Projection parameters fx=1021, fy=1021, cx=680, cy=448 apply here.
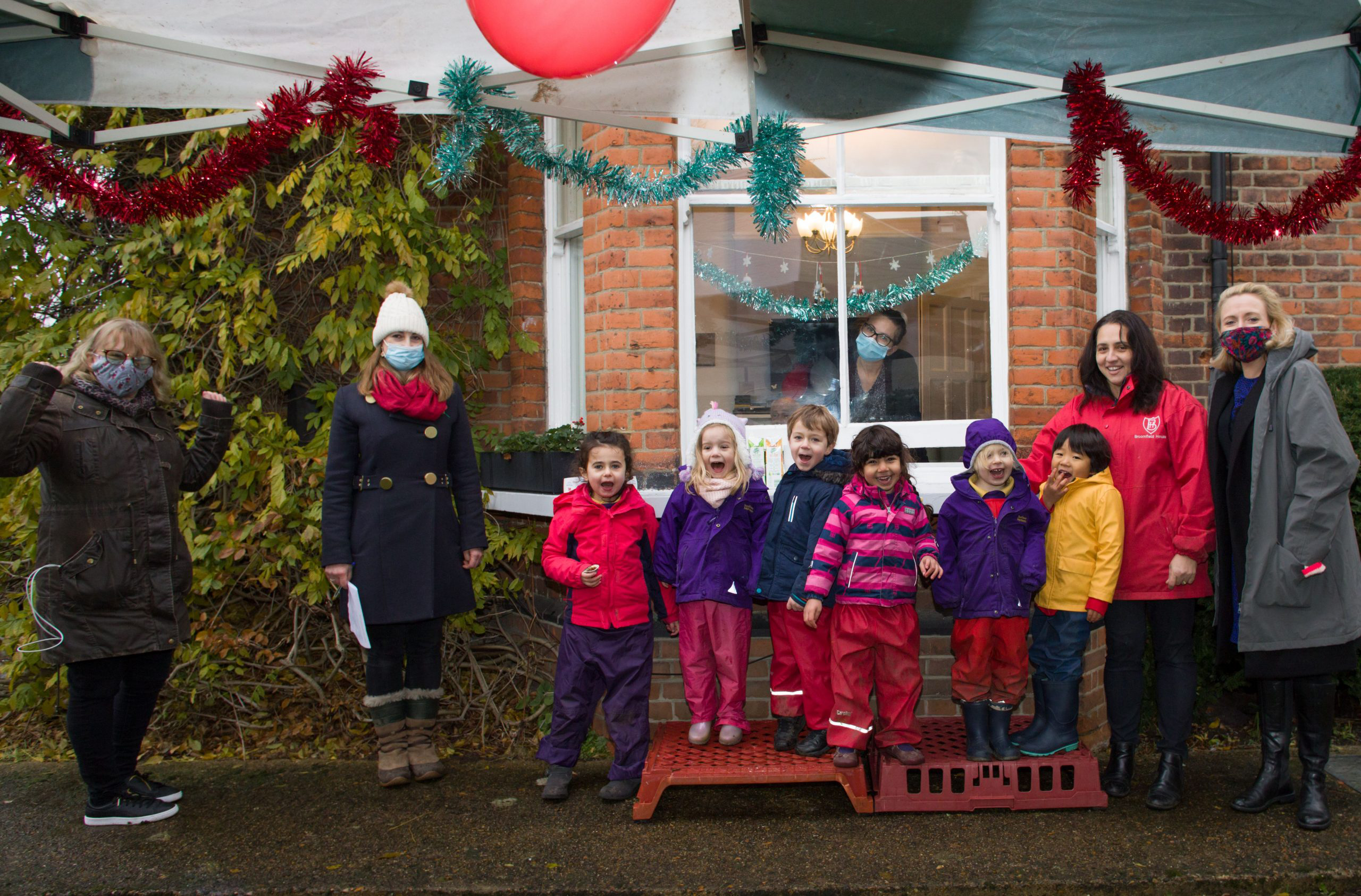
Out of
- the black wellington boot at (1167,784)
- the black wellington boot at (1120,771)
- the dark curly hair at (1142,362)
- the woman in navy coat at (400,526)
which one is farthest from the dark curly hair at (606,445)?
the black wellington boot at (1167,784)

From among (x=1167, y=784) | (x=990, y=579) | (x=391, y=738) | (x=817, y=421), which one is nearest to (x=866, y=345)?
(x=817, y=421)

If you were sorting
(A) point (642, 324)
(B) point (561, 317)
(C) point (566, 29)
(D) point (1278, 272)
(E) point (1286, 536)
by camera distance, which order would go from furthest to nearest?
(D) point (1278, 272), (B) point (561, 317), (A) point (642, 324), (E) point (1286, 536), (C) point (566, 29)

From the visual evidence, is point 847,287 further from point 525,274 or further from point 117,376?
point 117,376

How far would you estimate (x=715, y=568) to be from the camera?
157 inches

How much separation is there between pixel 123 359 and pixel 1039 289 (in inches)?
150

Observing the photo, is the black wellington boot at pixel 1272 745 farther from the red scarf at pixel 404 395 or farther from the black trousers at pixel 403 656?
the red scarf at pixel 404 395

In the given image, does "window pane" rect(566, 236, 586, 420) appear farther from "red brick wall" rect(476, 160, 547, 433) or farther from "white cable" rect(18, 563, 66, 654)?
"white cable" rect(18, 563, 66, 654)

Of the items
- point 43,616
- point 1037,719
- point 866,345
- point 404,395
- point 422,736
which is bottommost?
point 422,736

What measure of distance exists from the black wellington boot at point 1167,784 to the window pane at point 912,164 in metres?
2.60

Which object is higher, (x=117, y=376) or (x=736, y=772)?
(x=117, y=376)

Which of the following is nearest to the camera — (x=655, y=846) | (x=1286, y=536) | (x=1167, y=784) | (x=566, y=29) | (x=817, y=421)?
(x=566, y=29)

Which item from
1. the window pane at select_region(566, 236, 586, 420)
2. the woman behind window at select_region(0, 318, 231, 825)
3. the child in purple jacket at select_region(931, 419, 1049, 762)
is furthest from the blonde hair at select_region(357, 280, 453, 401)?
the child in purple jacket at select_region(931, 419, 1049, 762)

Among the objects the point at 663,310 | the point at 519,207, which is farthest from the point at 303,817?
the point at 519,207

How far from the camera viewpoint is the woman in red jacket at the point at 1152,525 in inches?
145
